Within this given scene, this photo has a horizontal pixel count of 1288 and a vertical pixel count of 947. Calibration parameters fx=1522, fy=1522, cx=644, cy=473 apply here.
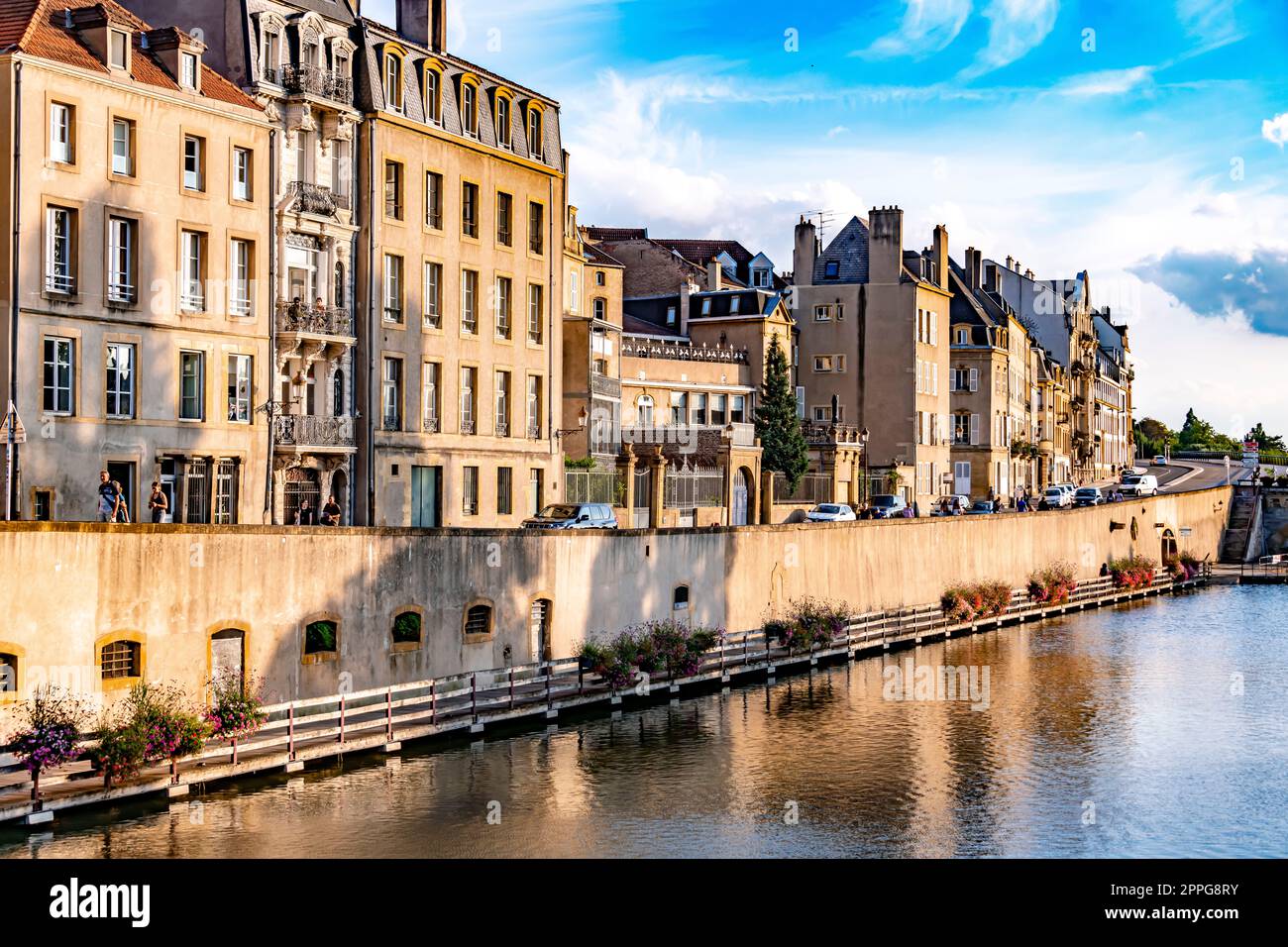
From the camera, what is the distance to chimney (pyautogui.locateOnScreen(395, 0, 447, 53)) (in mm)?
54688

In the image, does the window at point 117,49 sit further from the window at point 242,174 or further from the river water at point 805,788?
the river water at point 805,788

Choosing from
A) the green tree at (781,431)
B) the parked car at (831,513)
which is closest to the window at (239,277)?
the parked car at (831,513)

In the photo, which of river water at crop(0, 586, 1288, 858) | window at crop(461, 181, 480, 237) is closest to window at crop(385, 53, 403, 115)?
window at crop(461, 181, 480, 237)

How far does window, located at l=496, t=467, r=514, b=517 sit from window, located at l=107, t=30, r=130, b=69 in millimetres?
20111

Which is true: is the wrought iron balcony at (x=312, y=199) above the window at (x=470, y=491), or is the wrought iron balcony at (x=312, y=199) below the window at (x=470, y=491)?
above

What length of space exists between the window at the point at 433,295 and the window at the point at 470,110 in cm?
503

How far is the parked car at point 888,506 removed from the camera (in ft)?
243

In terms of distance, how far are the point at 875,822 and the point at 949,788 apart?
3654 millimetres

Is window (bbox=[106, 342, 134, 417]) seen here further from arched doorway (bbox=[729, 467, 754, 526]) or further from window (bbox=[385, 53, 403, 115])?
arched doorway (bbox=[729, 467, 754, 526])

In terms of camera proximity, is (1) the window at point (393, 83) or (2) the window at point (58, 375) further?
(1) the window at point (393, 83)

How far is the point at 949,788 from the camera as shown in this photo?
32219mm

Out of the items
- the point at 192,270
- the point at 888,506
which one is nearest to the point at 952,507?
the point at 888,506
